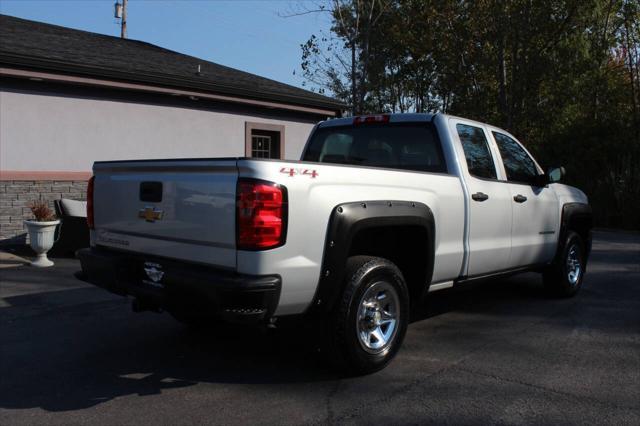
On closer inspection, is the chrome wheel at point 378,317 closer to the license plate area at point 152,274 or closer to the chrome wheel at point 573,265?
the license plate area at point 152,274

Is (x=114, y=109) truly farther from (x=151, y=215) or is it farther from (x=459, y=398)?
(x=459, y=398)

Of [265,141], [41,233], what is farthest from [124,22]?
[41,233]

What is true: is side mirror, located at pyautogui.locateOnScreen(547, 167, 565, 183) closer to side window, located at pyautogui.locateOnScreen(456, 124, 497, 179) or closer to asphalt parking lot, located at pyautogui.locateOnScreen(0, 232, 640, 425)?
side window, located at pyautogui.locateOnScreen(456, 124, 497, 179)

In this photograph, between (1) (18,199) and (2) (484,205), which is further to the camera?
(1) (18,199)

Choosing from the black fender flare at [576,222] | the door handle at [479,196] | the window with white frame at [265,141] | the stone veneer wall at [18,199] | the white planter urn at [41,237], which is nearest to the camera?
the door handle at [479,196]

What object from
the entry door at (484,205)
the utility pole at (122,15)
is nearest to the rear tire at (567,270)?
the entry door at (484,205)

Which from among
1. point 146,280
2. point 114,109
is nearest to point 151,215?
point 146,280

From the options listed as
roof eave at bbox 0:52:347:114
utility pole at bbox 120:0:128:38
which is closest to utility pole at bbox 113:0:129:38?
utility pole at bbox 120:0:128:38

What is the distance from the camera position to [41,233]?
836 centimetres

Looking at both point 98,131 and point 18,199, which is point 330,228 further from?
point 98,131

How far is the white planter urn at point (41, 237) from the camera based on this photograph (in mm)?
8344

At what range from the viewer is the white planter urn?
8344mm

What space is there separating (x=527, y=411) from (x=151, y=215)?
109 inches

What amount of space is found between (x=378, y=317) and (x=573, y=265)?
3.70m
